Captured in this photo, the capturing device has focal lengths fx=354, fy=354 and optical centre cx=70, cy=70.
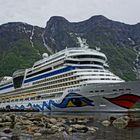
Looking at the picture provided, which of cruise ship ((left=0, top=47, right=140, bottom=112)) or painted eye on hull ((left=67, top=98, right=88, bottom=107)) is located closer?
cruise ship ((left=0, top=47, right=140, bottom=112))

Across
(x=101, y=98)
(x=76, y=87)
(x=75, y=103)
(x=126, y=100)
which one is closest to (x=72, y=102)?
(x=75, y=103)

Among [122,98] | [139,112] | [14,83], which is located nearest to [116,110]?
[122,98]

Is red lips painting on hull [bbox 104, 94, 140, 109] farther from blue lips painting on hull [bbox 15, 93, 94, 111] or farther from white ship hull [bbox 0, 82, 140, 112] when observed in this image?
blue lips painting on hull [bbox 15, 93, 94, 111]

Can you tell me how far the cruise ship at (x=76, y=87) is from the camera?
63062mm

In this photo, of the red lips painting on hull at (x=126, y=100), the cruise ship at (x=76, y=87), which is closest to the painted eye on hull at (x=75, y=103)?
the cruise ship at (x=76, y=87)

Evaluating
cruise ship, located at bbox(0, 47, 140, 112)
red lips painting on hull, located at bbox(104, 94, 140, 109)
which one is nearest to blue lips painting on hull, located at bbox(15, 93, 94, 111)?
cruise ship, located at bbox(0, 47, 140, 112)

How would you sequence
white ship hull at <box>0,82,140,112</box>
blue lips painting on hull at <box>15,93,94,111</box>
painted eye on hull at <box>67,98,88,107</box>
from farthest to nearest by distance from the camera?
painted eye on hull at <box>67,98,88,107</box>, blue lips painting on hull at <box>15,93,94,111</box>, white ship hull at <box>0,82,140,112</box>

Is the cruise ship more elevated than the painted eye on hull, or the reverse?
the cruise ship

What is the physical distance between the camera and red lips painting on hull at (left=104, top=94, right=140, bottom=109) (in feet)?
204

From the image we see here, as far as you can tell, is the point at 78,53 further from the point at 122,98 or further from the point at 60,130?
the point at 60,130

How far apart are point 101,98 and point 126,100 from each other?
4.78 meters

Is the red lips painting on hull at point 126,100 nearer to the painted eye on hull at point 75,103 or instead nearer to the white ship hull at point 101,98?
the white ship hull at point 101,98

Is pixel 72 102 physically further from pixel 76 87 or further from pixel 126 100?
pixel 126 100

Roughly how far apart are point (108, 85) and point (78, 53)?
16.4m
